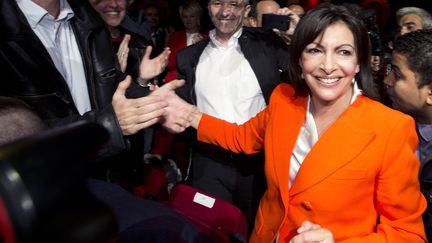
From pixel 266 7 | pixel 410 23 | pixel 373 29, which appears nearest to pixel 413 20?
pixel 410 23

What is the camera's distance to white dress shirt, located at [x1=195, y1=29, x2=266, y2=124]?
8.41ft

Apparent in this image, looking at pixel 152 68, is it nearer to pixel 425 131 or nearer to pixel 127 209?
pixel 425 131

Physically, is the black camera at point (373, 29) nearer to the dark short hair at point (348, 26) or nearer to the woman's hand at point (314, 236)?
the dark short hair at point (348, 26)

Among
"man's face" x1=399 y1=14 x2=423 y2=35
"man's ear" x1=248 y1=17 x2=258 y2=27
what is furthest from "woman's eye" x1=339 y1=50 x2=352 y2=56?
"man's face" x1=399 y1=14 x2=423 y2=35

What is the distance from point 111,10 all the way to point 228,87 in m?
1.00

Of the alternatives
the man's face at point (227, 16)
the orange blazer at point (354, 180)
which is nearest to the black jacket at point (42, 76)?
the orange blazer at point (354, 180)

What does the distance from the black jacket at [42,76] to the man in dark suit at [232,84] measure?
0.96 meters

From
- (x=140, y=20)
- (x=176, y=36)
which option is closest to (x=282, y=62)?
(x=140, y=20)

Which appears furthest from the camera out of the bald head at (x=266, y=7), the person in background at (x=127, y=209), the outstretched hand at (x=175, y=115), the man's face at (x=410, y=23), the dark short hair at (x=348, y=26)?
the man's face at (x=410, y=23)

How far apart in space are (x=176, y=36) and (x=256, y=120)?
294 cm

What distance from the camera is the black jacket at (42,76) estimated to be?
146cm

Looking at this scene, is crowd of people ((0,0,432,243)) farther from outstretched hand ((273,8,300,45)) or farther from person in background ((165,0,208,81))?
person in background ((165,0,208,81))

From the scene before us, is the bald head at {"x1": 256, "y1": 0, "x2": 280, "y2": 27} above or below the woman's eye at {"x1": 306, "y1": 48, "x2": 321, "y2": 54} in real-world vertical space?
below

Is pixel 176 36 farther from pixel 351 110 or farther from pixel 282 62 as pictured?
pixel 351 110
